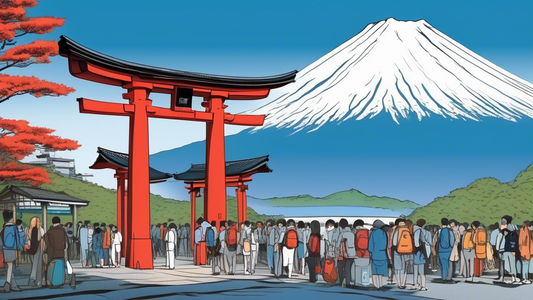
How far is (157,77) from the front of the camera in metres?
15.7

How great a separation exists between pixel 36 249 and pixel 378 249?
234 inches

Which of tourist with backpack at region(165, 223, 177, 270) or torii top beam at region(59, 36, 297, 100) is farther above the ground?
torii top beam at region(59, 36, 297, 100)

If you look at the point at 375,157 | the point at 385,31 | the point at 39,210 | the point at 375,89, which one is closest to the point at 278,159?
the point at 375,157

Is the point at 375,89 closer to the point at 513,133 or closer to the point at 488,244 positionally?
the point at 513,133

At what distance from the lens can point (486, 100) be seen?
254 ft

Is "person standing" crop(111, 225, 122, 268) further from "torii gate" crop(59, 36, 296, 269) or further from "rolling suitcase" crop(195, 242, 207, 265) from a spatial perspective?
"rolling suitcase" crop(195, 242, 207, 265)

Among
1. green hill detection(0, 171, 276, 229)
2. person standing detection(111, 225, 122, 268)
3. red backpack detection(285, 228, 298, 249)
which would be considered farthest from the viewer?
green hill detection(0, 171, 276, 229)

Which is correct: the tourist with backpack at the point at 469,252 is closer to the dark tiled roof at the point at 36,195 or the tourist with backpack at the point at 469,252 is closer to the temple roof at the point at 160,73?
the temple roof at the point at 160,73

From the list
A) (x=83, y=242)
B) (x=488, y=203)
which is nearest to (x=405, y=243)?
(x=83, y=242)

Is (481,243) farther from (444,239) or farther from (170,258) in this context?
(170,258)

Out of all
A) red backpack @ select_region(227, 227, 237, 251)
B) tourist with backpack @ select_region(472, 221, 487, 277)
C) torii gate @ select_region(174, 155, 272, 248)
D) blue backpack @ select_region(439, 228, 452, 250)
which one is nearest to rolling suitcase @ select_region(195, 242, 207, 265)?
red backpack @ select_region(227, 227, 237, 251)

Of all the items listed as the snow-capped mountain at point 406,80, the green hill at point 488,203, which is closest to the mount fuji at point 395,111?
the snow-capped mountain at point 406,80

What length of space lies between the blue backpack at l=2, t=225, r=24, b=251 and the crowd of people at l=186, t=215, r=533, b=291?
419 centimetres

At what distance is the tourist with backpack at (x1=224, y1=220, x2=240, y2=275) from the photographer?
13.2 meters
